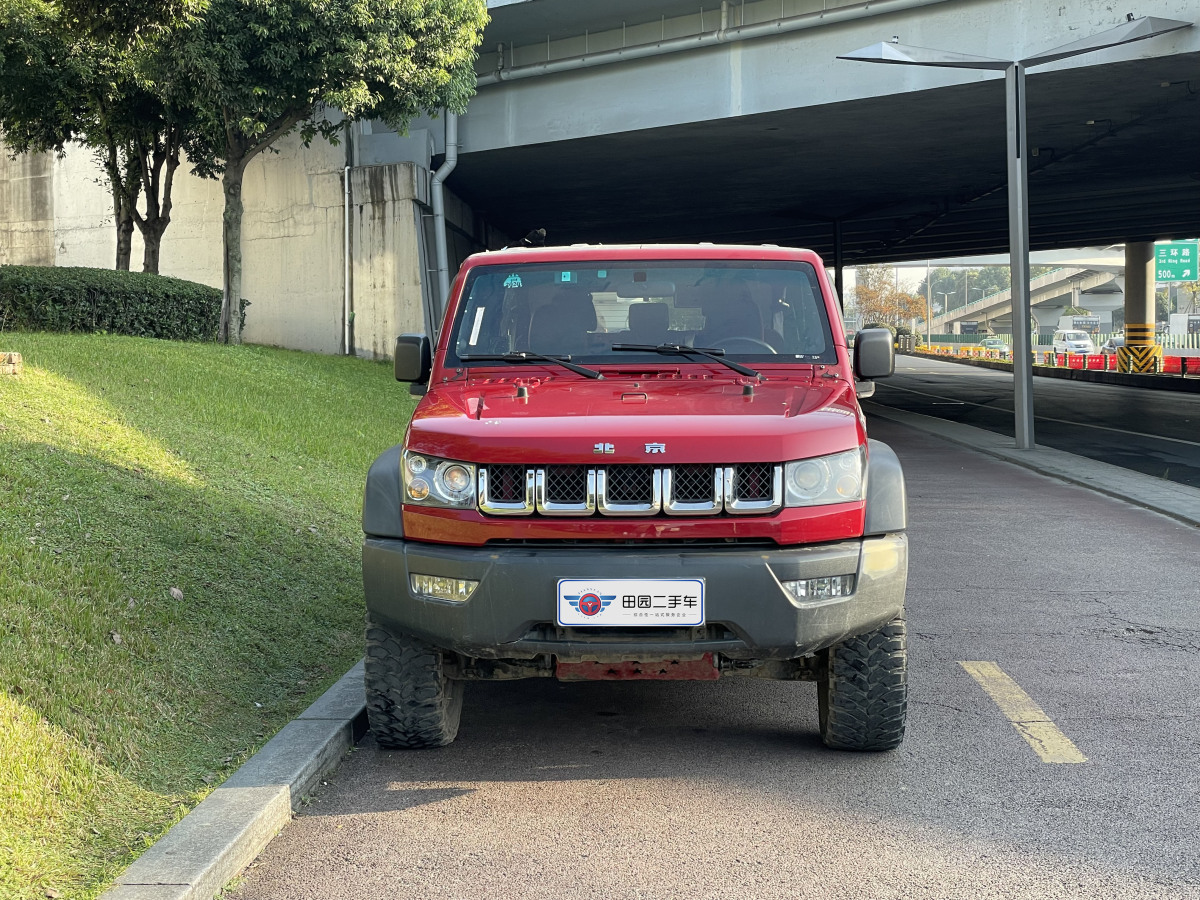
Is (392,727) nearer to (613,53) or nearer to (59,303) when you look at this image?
(59,303)

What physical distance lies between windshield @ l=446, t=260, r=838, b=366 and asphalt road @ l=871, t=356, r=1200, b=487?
10.9 meters

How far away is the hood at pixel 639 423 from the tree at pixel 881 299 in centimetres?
10684

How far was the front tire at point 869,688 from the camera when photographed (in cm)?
464

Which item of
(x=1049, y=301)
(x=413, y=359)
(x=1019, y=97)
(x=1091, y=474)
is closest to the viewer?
(x=413, y=359)

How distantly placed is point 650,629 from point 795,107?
62.6 feet

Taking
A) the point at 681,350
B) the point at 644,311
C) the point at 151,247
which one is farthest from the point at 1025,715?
the point at 151,247

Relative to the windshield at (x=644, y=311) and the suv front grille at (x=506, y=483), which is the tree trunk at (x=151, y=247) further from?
the suv front grille at (x=506, y=483)

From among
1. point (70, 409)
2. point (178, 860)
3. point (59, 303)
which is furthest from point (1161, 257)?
point (178, 860)

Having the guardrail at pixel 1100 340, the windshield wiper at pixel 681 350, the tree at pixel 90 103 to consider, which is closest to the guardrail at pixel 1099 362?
the guardrail at pixel 1100 340

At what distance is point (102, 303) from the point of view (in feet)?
60.2

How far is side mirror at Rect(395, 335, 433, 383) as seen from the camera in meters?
5.64

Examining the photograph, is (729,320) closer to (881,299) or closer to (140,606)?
(140,606)

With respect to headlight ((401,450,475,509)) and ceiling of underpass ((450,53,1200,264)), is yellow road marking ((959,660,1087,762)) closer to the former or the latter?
headlight ((401,450,475,509))

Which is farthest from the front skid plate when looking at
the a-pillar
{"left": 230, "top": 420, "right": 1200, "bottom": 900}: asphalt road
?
the a-pillar
